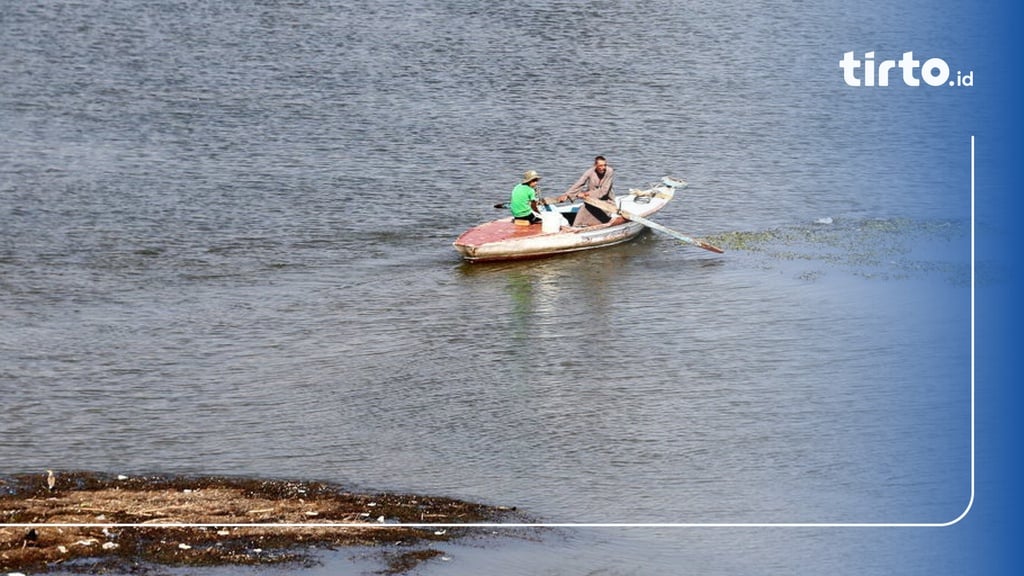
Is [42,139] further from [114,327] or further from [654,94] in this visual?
[654,94]

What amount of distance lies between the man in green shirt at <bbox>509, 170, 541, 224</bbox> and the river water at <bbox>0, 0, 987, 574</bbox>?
125cm

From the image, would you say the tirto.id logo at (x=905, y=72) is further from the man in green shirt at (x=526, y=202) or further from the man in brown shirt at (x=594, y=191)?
the man in green shirt at (x=526, y=202)

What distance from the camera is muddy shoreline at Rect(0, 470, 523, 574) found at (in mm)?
17234

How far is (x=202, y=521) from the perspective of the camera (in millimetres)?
18250

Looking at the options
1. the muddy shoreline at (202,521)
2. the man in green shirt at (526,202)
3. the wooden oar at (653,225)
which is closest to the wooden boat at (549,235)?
the wooden oar at (653,225)

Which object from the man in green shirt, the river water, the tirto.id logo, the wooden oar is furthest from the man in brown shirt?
the tirto.id logo

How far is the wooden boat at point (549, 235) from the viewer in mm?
32594

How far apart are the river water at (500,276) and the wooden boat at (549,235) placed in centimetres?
37

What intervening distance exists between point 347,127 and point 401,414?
2265 cm

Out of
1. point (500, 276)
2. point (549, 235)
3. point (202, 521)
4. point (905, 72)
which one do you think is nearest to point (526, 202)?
point (549, 235)

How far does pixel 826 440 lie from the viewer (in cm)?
2328

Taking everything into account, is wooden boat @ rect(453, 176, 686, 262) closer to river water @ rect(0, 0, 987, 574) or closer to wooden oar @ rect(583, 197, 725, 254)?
wooden oar @ rect(583, 197, 725, 254)

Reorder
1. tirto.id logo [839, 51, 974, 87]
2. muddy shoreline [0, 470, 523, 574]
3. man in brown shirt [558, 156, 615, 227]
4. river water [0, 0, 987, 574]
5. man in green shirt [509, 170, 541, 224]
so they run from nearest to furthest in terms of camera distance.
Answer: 1. muddy shoreline [0, 470, 523, 574]
2. river water [0, 0, 987, 574]
3. man in green shirt [509, 170, 541, 224]
4. man in brown shirt [558, 156, 615, 227]
5. tirto.id logo [839, 51, 974, 87]

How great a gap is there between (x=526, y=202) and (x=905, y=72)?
948 inches
